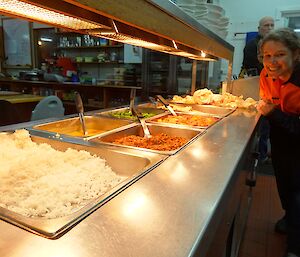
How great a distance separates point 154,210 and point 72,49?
599 cm

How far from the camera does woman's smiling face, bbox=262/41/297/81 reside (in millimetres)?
1629

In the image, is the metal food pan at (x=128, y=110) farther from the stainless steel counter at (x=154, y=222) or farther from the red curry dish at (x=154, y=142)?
the stainless steel counter at (x=154, y=222)

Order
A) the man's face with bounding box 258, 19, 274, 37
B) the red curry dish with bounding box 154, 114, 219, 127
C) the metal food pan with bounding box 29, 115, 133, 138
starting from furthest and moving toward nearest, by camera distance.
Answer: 1. the man's face with bounding box 258, 19, 274, 37
2. the red curry dish with bounding box 154, 114, 219, 127
3. the metal food pan with bounding box 29, 115, 133, 138

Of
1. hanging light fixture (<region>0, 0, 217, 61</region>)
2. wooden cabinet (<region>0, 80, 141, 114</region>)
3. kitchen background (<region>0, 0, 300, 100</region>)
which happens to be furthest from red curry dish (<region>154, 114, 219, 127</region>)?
wooden cabinet (<region>0, 80, 141, 114</region>)

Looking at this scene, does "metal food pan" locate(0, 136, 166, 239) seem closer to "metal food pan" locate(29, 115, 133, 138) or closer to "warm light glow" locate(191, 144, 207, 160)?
"warm light glow" locate(191, 144, 207, 160)

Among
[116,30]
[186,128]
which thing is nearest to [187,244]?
[116,30]

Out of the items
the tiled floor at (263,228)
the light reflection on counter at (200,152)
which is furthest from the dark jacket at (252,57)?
the light reflection on counter at (200,152)

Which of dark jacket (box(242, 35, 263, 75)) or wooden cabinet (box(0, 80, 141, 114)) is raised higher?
dark jacket (box(242, 35, 263, 75))

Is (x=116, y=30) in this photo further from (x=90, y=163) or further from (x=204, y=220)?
(x=204, y=220)

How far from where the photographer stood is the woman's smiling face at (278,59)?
1.63 meters

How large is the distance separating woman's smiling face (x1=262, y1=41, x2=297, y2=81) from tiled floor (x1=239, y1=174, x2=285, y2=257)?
4.03 ft

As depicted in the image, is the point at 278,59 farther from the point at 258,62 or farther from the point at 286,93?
the point at 258,62

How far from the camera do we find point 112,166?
1072mm

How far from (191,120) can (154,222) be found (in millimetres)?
1346
